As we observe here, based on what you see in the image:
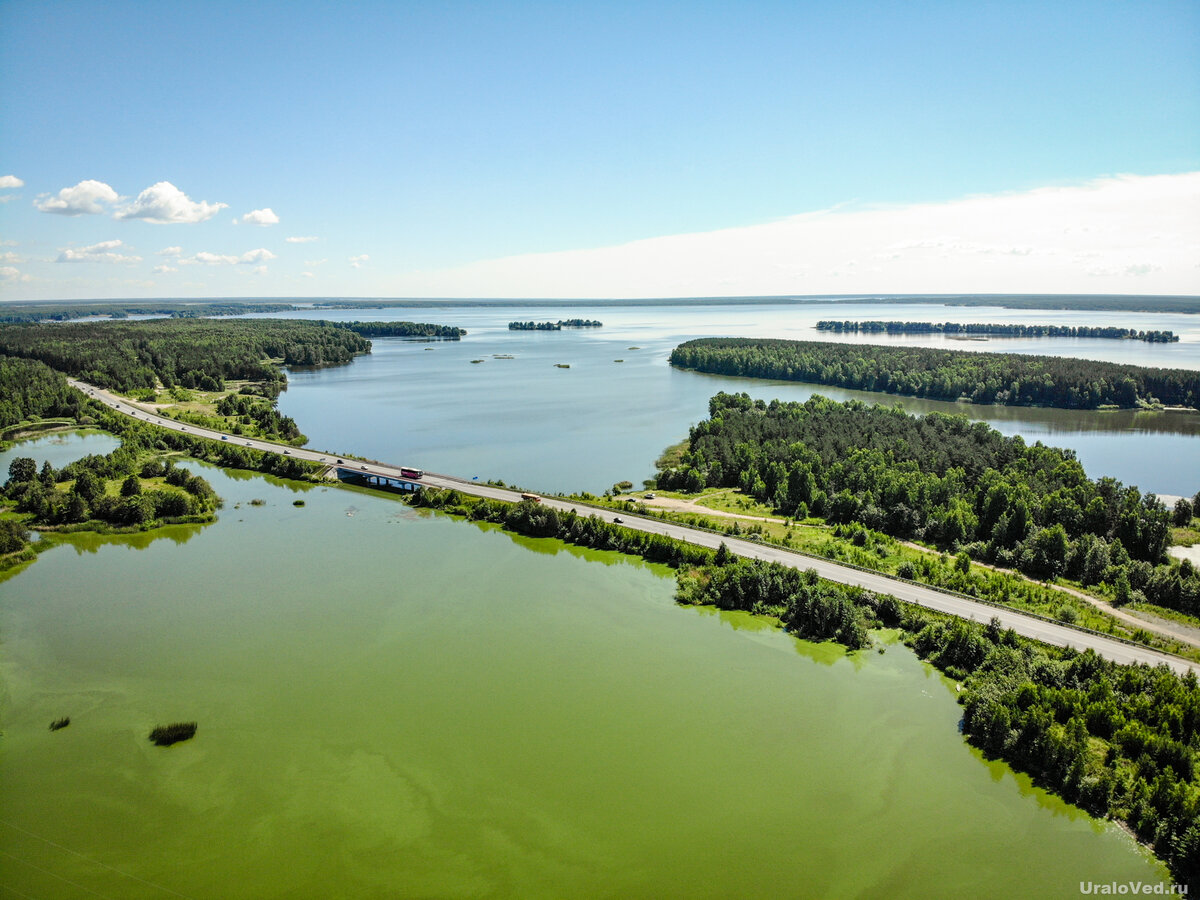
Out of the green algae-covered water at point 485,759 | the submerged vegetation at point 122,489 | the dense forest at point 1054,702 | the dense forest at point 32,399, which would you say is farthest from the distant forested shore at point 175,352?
the dense forest at point 1054,702

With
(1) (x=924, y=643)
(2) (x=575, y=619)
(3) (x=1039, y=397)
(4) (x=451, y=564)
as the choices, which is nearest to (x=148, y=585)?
(4) (x=451, y=564)

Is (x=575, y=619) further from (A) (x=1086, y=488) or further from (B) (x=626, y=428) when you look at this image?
(B) (x=626, y=428)

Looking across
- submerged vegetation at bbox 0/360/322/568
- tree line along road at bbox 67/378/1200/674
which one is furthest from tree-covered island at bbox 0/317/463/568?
tree line along road at bbox 67/378/1200/674

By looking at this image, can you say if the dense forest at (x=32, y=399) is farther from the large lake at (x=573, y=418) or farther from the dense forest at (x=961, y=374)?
the dense forest at (x=961, y=374)

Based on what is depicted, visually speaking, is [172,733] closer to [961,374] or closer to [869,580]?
[869,580]

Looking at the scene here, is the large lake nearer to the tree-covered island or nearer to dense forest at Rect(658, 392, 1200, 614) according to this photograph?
the tree-covered island
